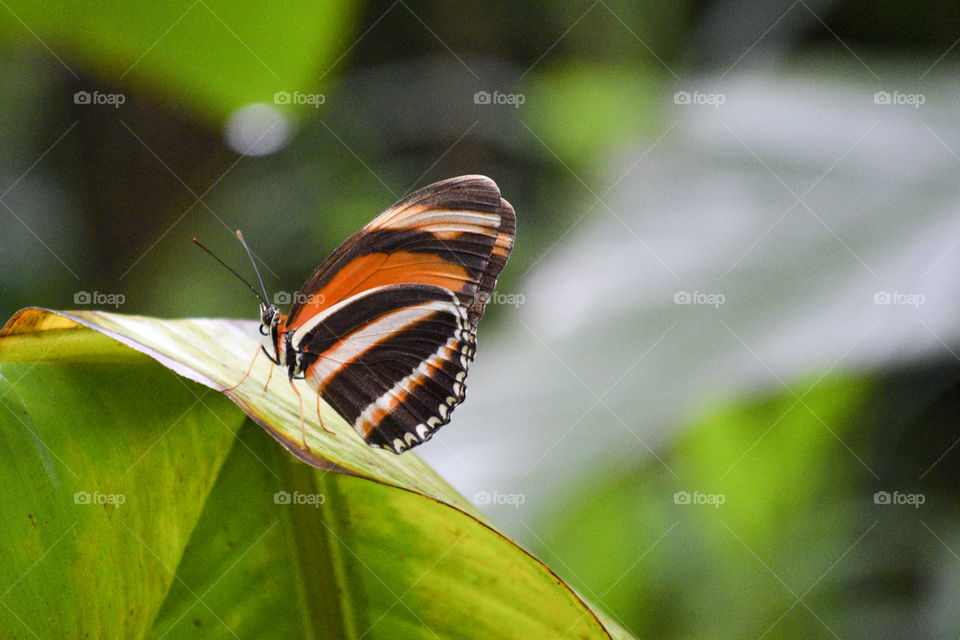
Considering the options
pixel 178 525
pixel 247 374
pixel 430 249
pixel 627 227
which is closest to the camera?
pixel 178 525

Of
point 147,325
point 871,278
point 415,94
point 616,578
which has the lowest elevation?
point 616,578

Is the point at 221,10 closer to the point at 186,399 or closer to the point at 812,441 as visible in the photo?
the point at 186,399

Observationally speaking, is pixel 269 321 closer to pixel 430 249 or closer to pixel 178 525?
pixel 430 249

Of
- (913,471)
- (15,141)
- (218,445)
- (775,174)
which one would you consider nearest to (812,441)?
(913,471)

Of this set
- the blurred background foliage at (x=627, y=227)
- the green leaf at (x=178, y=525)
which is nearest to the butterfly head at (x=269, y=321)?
the green leaf at (x=178, y=525)

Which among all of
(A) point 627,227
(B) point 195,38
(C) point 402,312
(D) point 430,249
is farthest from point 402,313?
(A) point 627,227

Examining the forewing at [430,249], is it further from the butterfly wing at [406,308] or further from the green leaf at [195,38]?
the green leaf at [195,38]
